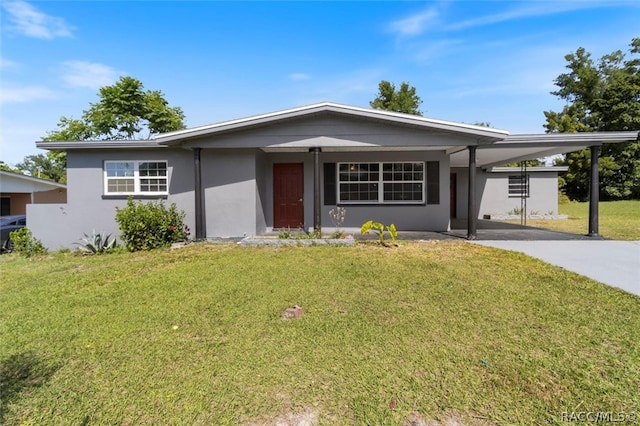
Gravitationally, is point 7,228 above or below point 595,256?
above

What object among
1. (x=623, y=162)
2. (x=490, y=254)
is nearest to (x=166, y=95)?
(x=490, y=254)

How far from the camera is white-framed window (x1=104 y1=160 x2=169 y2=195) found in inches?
379

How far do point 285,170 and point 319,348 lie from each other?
8160 millimetres

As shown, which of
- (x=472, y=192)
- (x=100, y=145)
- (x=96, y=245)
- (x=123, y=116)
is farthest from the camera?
(x=123, y=116)

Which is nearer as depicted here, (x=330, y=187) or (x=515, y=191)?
(x=330, y=187)

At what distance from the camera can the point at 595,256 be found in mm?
7020

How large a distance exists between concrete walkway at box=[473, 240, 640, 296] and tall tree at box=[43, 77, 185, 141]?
94.2 ft

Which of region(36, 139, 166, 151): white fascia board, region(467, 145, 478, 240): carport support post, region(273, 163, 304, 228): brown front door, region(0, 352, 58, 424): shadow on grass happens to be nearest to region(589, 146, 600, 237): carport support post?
region(467, 145, 478, 240): carport support post

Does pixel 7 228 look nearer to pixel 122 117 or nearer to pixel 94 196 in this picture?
pixel 94 196

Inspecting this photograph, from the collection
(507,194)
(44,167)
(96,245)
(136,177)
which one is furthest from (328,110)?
(44,167)

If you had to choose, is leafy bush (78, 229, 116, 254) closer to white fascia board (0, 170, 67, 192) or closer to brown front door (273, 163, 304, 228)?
brown front door (273, 163, 304, 228)

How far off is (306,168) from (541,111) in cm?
2998

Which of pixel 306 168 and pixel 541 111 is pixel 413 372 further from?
pixel 541 111

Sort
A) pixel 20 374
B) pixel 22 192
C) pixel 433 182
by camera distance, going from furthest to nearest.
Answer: pixel 22 192, pixel 433 182, pixel 20 374
